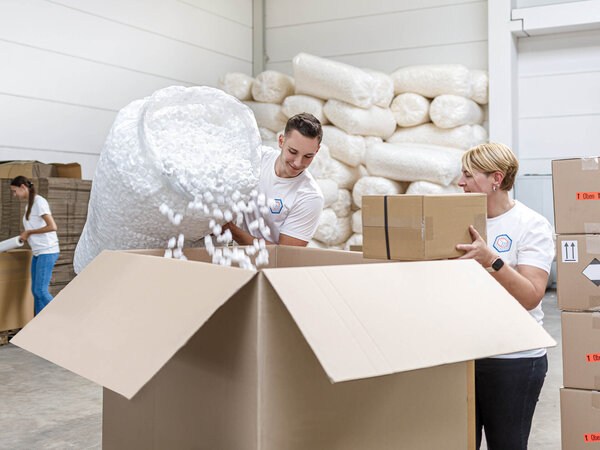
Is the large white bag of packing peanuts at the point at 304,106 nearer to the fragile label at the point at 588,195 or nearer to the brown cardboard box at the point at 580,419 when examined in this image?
the fragile label at the point at 588,195

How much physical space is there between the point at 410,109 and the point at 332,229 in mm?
1327

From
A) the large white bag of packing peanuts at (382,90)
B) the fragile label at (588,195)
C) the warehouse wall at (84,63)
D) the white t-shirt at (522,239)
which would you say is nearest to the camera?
the white t-shirt at (522,239)

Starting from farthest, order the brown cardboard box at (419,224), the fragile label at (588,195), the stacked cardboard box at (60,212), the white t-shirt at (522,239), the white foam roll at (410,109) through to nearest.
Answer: the white foam roll at (410,109) → the stacked cardboard box at (60,212) → the fragile label at (588,195) → the white t-shirt at (522,239) → the brown cardboard box at (419,224)

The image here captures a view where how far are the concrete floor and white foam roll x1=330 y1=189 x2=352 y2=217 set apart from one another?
96.0 inches

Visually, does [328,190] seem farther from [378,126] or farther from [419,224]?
[419,224]

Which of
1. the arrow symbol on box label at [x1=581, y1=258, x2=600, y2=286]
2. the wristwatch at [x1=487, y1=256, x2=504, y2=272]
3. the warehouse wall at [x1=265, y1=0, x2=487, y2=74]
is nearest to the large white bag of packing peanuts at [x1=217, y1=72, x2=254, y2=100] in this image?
the warehouse wall at [x1=265, y1=0, x2=487, y2=74]

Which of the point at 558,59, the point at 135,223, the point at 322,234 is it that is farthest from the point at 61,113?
the point at 558,59

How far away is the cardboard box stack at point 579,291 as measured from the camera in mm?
1864

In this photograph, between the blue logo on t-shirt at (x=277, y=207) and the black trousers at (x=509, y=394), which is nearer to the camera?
the black trousers at (x=509, y=394)

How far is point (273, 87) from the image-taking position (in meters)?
5.96

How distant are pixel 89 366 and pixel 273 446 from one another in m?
0.29

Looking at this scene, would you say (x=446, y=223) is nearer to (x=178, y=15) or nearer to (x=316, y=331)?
(x=316, y=331)

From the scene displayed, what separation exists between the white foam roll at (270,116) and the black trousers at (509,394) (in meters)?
4.67

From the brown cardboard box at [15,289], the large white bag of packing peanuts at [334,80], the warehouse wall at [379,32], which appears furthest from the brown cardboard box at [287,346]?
the warehouse wall at [379,32]
